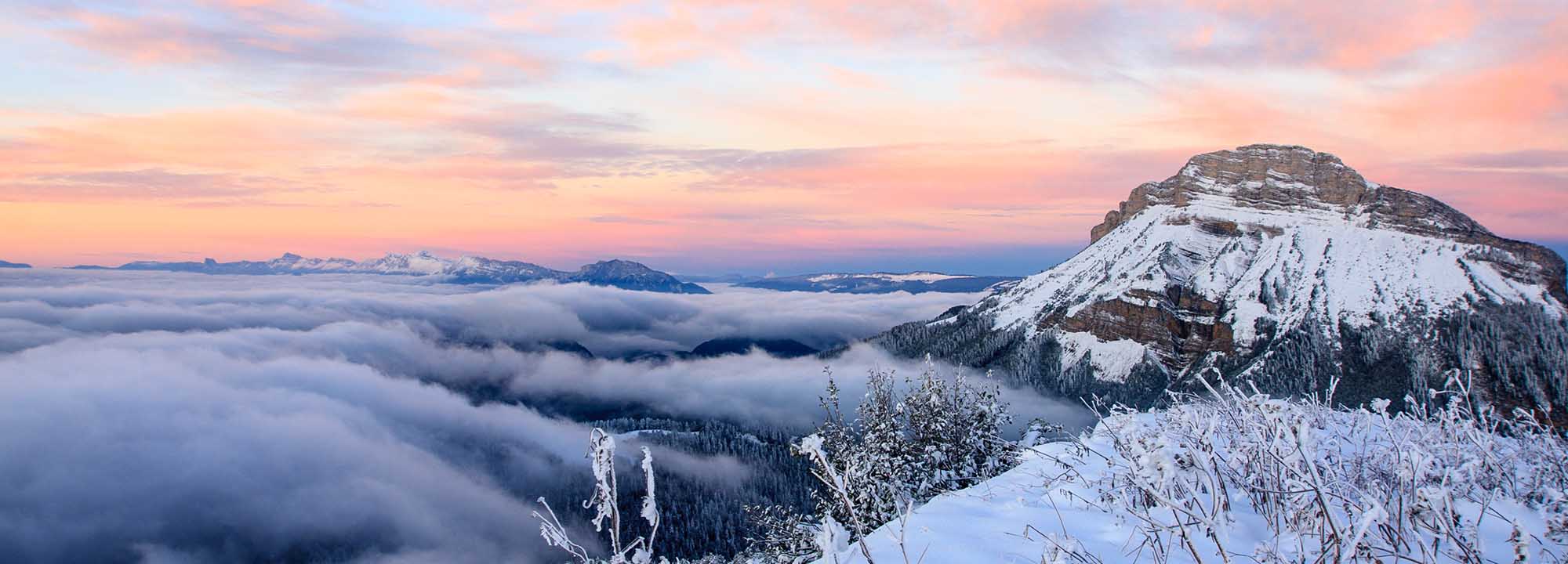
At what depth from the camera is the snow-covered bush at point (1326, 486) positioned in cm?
374

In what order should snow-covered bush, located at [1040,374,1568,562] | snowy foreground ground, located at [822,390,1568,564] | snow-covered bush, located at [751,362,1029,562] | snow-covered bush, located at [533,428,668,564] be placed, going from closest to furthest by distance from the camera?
snow-covered bush, located at [1040,374,1568,562]
snowy foreground ground, located at [822,390,1568,564]
snow-covered bush, located at [533,428,668,564]
snow-covered bush, located at [751,362,1029,562]

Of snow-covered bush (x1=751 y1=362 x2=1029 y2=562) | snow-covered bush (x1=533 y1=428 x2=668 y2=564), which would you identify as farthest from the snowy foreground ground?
snow-covered bush (x1=751 y1=362 x2=1029 y2=562)

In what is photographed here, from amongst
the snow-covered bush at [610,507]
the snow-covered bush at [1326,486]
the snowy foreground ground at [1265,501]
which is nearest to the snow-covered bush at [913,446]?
the snow-covered bush at [1326,486]

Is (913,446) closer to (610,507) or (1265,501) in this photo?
(1265,501)

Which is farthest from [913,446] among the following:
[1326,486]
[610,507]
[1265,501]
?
[610,507]


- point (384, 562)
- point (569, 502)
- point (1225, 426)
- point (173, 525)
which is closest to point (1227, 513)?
point (1225, 426)

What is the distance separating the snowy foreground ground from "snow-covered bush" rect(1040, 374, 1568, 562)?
2cm

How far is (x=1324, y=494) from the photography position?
10.6 feet

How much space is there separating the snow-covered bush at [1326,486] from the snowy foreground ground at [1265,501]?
0.9 inches

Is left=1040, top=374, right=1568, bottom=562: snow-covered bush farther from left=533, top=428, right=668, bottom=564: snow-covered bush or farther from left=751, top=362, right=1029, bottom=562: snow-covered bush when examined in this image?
left=751, top=362, right=1029, bottom=562: snow-covered bush

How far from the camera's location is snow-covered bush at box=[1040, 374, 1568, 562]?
374cm

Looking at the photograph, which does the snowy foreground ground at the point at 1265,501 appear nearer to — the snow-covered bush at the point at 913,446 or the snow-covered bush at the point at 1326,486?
the snow-covered bush at the point at 1326,486

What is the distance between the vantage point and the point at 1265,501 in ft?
18.8

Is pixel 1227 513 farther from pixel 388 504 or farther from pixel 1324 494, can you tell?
pixel 388 504
